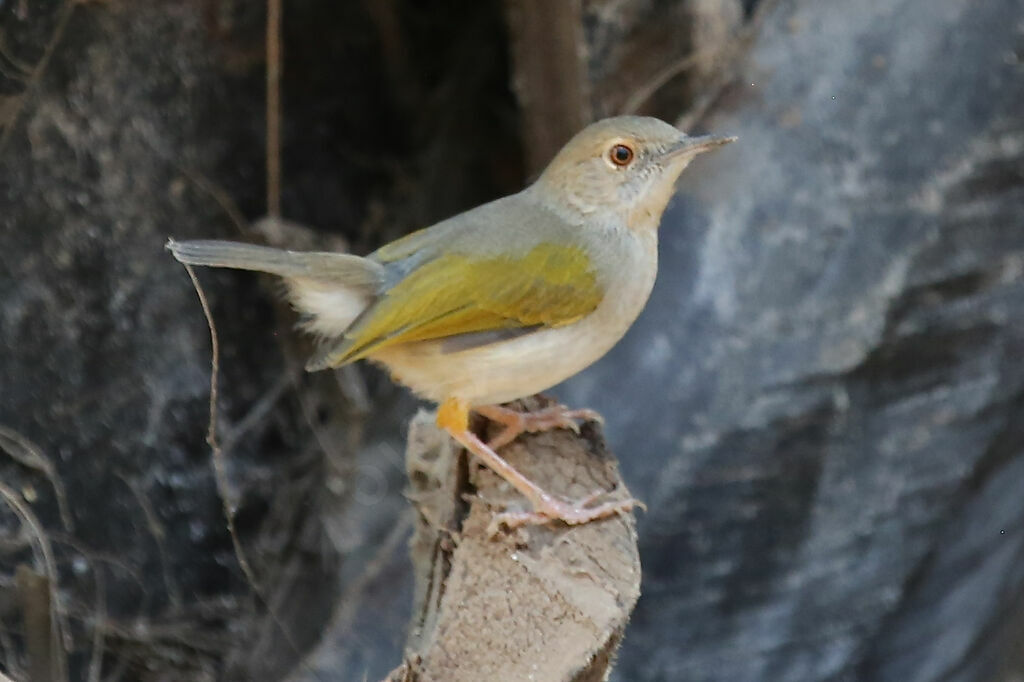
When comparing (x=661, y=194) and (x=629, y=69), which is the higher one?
(x=629, y=69)

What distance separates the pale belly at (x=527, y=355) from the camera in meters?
2.79

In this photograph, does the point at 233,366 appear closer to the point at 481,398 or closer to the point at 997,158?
the point at 481,398

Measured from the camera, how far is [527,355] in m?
2.78

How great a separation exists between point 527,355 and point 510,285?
0.20 meters

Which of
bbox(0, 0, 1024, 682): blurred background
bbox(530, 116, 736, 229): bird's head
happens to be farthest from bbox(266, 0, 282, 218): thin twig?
bbox(530, 116, 736, 229): bird's head

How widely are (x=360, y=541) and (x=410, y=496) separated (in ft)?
5.57

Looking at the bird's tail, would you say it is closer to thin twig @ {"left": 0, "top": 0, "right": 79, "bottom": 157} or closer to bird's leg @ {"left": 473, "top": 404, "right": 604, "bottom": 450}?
bird's leg @ {"left": 473, "top": 404, "right": 604, "bottom": 450}

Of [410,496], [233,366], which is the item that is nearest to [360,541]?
[233,366]

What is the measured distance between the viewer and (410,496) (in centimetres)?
321

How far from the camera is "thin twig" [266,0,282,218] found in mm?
4086

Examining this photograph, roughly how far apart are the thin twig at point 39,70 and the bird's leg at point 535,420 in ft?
5.47

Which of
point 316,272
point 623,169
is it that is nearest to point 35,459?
point 316,272

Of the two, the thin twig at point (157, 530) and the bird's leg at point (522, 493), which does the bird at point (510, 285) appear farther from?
the thin twig at point (157, 530)

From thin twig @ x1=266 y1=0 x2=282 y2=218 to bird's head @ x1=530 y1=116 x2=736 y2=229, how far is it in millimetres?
1626
